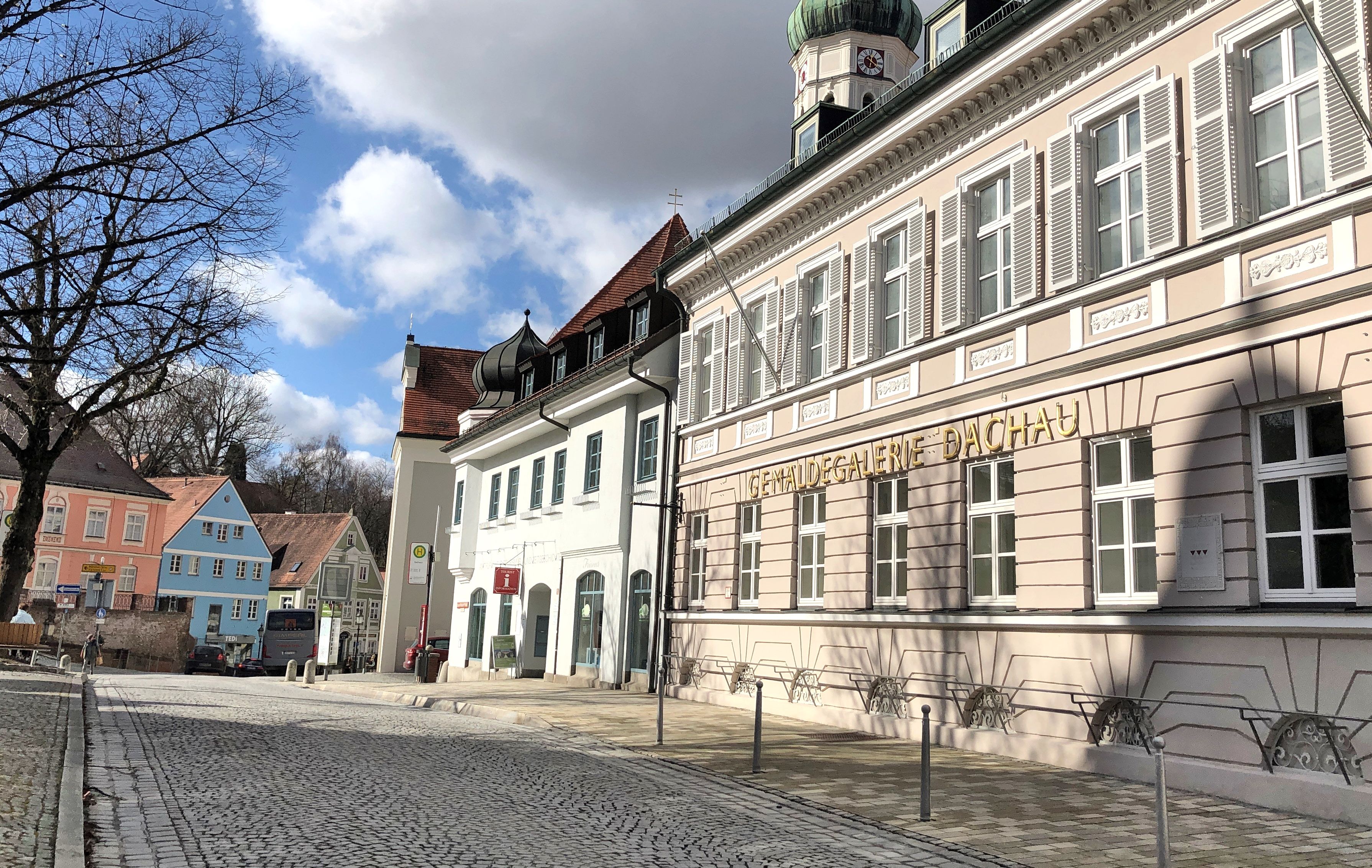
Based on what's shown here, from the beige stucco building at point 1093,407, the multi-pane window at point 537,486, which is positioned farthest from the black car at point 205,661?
the beige stucco building at point 1093,407

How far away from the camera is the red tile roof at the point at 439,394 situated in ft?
151

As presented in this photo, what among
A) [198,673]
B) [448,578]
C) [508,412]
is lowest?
[198,673]

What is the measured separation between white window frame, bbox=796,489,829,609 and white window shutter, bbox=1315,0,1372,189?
9.28 metres

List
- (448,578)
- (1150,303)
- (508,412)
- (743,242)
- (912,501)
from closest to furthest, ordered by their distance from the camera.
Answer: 1. (1150,303)
2. (912,501)
3. (743,242)
4. (508,412)
5. (448,578)

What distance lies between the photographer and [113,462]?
63688 mm

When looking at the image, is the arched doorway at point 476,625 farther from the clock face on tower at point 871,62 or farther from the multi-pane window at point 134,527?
the multi-pane window at point 134,527

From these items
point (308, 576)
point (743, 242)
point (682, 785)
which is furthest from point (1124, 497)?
point (308, 576)

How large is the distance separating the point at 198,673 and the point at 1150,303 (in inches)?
2026

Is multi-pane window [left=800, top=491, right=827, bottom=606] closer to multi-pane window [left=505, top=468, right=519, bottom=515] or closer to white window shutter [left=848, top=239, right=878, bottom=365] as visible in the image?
white window shutter [left=848, top=239, right=878, bottom=365]

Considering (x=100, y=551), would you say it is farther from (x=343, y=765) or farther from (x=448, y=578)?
(x=343, y=765)

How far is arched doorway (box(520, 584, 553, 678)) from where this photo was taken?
102 ft

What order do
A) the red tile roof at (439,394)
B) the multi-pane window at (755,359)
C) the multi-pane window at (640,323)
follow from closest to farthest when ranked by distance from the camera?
the multi-pane window at (755,359) < the multi-pane window at (640,323) < the red tile roof at (439,394)

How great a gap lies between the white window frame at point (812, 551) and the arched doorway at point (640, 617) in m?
5.73

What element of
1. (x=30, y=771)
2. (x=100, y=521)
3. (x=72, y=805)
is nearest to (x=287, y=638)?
(x=100, y=521)
